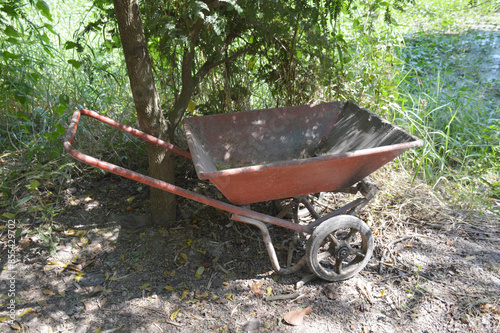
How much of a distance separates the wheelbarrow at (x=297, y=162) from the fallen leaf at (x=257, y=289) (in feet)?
0.50

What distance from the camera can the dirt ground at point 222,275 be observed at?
6.89 ft

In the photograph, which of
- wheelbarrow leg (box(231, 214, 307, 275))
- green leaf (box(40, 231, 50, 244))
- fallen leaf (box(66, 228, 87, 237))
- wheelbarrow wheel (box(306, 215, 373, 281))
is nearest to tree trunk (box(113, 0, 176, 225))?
fallen leaf (box(66, 228, 87, 237))

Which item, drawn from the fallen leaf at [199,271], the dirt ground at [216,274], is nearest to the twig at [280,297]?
the dirt ground at [216,274]

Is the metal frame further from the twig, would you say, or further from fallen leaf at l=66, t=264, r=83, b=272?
fallen leaf at l=66, t=264, r=83, b=272

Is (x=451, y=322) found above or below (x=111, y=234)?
below

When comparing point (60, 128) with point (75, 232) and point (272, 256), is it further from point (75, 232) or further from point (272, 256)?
point (272, 256)

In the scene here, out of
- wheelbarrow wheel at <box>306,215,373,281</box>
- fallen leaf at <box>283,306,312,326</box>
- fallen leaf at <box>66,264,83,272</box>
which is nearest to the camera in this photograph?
fallen leaf at <box>283,306,312,326</box>

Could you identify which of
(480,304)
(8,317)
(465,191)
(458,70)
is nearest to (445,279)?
(480,304)

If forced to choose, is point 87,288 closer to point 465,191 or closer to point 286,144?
point 286,144

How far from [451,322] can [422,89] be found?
9.78 feet

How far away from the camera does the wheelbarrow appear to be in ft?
6.43

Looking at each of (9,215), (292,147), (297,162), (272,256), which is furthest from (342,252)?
(9,215)

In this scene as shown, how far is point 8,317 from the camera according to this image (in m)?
2.02

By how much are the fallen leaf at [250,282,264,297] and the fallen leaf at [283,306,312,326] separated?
0.23 m
